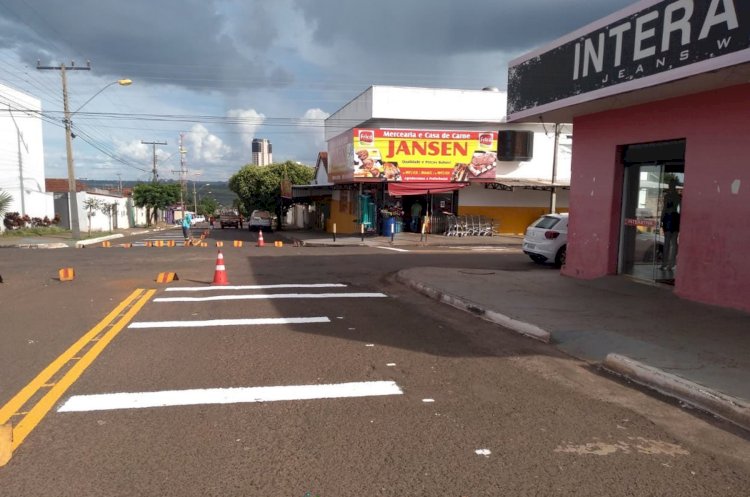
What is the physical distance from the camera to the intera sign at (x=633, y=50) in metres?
7.08

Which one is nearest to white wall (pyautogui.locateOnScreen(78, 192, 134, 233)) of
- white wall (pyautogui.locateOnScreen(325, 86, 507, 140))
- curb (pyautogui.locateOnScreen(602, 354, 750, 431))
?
white wall (pyautogui.locateOnScreen(325, 86, 507, 140))

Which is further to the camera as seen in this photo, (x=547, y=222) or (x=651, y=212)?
(x=547, y=222)

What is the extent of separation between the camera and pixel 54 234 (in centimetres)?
3297

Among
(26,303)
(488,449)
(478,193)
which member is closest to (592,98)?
(488,449)

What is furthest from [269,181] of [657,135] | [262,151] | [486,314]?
[262,151]

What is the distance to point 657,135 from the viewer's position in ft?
32.1

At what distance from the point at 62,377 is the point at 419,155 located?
78.9ft

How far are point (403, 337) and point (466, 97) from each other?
90.6ft

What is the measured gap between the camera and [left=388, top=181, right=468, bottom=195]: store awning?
88.1ft

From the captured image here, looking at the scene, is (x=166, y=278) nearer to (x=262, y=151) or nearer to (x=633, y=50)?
(x=633, y=50)

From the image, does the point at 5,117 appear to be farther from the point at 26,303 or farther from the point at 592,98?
the point at 592,98

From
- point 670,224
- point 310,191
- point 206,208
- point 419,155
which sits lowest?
point 206,208

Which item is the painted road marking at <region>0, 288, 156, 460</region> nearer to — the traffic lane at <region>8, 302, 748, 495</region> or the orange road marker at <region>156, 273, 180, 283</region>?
the traffic lane at <region>8, 302, 748, 495</region>

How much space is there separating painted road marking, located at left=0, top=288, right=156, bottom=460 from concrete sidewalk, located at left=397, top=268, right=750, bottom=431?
5398mm
